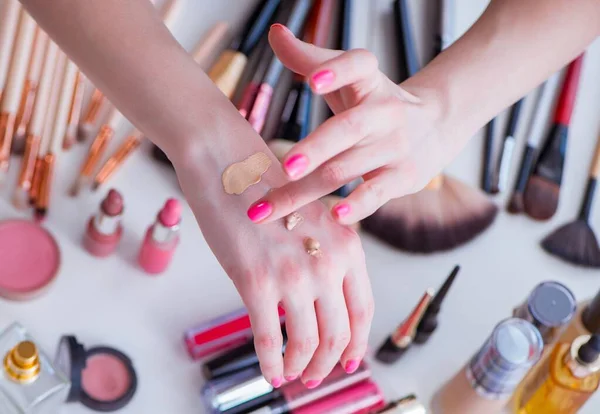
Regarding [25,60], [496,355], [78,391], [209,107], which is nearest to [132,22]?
[209,107]

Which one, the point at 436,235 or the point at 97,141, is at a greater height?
the point at 97,141

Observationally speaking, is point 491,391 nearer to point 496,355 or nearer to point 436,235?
point 496,355

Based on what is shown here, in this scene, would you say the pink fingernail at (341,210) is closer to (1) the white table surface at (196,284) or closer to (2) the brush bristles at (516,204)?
(1) the white table surface at (196,284)

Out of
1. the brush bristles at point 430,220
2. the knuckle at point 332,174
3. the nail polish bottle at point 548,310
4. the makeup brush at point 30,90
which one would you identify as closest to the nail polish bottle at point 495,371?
the nail polish bottle at point 548,310

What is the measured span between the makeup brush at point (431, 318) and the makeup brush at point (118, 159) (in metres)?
0.34

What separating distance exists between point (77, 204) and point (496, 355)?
1.41ft

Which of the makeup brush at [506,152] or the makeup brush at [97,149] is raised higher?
the makeup brush at [97,149]

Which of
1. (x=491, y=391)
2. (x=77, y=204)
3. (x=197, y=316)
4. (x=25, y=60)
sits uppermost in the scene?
(x=25, y=60)

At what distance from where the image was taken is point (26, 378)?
2.11 ft

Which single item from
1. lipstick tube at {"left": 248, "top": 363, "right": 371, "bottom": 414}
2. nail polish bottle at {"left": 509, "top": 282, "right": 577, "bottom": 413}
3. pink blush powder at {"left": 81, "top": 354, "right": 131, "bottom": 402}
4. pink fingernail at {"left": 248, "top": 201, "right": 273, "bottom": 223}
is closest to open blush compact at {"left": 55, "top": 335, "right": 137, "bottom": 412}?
pink blush powder at {"left": 81, "top": 354, "right": 131, "bottom": 402}

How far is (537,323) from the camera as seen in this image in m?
0.76

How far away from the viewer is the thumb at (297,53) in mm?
599

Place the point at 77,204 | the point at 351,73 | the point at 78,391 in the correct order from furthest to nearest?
1. the point at 77,204
2. the point at 78,391
3. the point at 351,73

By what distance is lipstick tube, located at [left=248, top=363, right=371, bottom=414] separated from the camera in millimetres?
737
